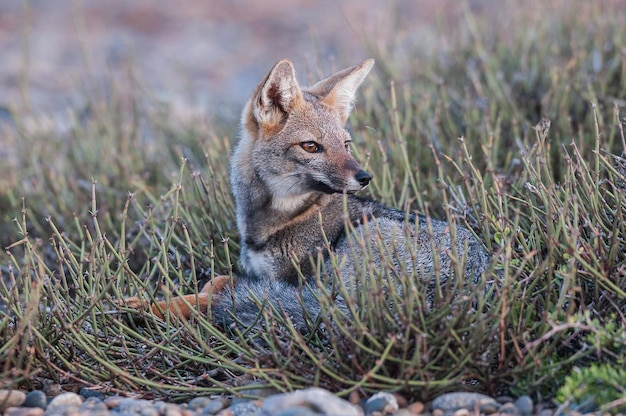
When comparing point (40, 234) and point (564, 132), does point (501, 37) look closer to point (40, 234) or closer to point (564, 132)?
point (564, 132)

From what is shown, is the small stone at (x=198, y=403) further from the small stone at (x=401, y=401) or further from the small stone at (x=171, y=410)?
the small stone at (x=401, y=401)

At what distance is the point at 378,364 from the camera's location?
10.0 feet

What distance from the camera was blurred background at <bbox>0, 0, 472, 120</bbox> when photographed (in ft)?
46.1

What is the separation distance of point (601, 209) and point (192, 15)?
17.6 metres

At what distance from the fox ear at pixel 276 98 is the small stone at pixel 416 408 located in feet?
6.62

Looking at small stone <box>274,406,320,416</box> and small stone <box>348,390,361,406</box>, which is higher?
small stone <box>274,406,320,416</box>

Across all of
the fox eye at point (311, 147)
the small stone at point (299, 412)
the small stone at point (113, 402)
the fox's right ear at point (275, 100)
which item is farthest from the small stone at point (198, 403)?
the fox's right ear at point (275, 100)

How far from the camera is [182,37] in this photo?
18.4m

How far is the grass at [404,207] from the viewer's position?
3.20 meters

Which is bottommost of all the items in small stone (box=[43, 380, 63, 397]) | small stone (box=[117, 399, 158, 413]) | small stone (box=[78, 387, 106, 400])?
small stone (box=[78, 387, 106, 400])

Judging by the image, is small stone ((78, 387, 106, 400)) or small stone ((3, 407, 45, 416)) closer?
small stone ((3, 407, 45, 416))

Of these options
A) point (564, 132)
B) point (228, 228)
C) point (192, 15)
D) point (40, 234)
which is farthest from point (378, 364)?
point (192, 15)

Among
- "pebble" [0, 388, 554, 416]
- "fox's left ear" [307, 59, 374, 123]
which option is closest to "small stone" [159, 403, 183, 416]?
"pebble" [0, 388, 554, 416]

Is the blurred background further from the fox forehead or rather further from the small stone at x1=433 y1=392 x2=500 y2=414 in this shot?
the small stone at x1=433 y1=392 x2=500 y2=414
